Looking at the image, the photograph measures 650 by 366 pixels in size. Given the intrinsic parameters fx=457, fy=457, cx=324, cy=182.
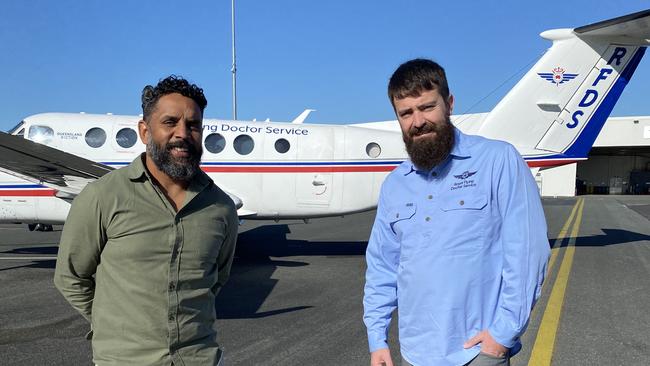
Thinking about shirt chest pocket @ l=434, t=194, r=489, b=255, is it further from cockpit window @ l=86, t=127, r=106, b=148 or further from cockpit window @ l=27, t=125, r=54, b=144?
cockpit window @ l=27, t=125, r=54, b=144

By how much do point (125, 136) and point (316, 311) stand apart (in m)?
5.71

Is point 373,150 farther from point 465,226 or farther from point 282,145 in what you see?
point 465,226

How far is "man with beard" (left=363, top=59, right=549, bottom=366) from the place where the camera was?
1699 millimetres

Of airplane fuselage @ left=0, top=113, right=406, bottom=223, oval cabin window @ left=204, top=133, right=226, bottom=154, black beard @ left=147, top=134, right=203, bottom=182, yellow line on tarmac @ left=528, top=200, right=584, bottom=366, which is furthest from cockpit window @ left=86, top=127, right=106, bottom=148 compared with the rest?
yellow line on tarmac @ left=528, top=200, right=584, bottom=366

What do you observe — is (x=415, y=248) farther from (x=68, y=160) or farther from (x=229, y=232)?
(x=68, y=160)

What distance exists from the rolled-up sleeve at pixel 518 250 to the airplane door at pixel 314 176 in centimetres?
735

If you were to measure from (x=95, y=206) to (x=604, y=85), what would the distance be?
33.3 feet

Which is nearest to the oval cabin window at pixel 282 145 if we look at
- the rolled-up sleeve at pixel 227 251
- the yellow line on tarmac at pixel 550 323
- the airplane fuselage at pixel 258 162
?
the airplane fuselage at pixel 258 162

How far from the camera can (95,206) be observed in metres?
1.76

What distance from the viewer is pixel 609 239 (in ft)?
40.0

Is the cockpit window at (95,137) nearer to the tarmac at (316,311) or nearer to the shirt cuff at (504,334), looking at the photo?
the tarmac at (316,311)

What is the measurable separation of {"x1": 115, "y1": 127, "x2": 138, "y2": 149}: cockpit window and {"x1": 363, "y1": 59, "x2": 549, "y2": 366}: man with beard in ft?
26.6

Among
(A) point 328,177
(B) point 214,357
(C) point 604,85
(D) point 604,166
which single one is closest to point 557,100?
(C) point 604,85

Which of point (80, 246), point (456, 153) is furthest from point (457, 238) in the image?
point (80, 246)
